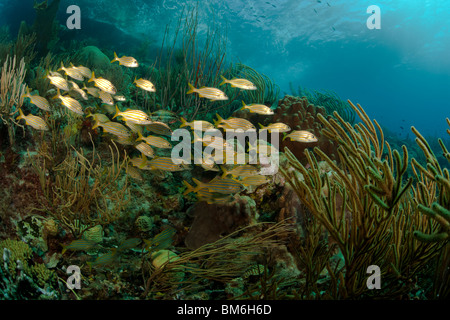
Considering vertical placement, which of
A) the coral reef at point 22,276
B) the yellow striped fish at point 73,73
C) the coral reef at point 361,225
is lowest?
the coral reef at point 22,276

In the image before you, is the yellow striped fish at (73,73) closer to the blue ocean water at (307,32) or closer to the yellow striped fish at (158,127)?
the yellow striped fish at (158,127)

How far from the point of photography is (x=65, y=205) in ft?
9.44

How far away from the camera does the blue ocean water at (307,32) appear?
22.4 m

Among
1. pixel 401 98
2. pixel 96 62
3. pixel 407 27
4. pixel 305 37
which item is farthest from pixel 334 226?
pixel 401 98

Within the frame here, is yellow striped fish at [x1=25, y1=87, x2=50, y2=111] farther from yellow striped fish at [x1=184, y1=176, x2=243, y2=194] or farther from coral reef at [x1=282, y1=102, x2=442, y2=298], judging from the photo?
coral reef at [x1=282, y1=102, x2=442, y2=298]

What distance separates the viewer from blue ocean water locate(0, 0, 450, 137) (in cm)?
2236

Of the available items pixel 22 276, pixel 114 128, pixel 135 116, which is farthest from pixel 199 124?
pixel 22 276

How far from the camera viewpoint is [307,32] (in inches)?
1262

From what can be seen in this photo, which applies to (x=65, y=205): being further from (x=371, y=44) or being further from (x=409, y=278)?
(x=371, y=44)

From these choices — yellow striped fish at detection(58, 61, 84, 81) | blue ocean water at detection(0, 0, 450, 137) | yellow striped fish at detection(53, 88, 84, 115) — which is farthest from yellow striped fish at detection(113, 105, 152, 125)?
blue ocean water at detection(0, 0, 450, 137)

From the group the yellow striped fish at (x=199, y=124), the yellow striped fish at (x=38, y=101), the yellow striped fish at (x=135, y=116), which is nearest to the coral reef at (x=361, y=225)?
the yellow striped fish at (x=199, y=124)

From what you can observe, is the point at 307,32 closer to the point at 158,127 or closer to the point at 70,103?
the point at 158,127

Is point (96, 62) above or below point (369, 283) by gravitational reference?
above
